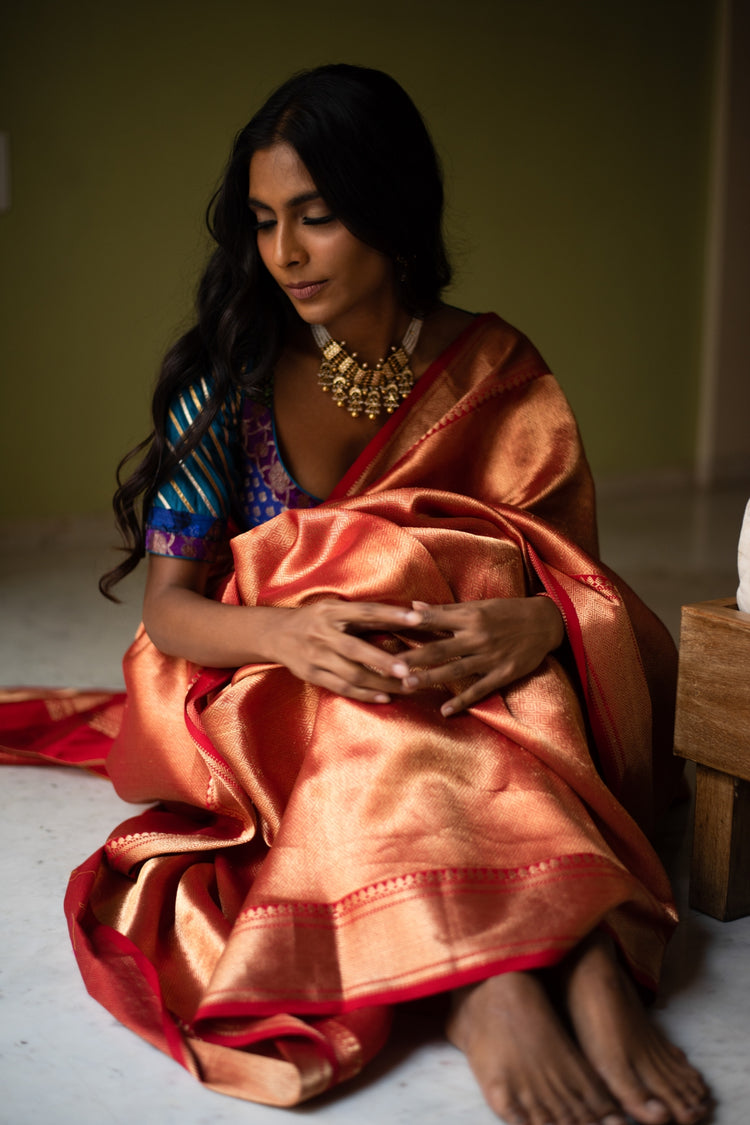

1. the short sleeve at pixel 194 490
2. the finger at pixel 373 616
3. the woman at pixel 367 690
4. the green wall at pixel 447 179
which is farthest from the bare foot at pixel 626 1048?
the green wall at pixel 447 179

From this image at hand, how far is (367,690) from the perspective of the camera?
4.59ft

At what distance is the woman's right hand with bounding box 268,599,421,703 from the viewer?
1.40 meters

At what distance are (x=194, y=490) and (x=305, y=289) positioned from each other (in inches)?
12.3

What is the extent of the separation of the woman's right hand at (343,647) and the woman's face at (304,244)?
0.44 m

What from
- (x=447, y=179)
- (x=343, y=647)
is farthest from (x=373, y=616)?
(x=447, y=179)

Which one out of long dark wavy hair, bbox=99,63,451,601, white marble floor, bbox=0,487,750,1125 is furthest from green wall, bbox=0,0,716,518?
long dark wavy hair, bbox=99,63,451,601

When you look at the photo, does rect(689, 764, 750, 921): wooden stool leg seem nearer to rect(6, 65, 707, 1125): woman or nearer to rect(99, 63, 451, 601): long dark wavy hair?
rect(6, 65, 707, 1125): woman

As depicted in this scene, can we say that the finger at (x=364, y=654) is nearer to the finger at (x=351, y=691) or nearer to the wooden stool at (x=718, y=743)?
the finger at (x=351, y=691)

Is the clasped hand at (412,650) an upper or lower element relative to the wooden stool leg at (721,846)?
upper

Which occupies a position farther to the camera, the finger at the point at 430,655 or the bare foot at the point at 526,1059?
the finger at the point at 430,655

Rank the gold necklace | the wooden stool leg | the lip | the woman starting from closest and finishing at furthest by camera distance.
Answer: the woman → the wooden stool leg → the lip → the gold necklace

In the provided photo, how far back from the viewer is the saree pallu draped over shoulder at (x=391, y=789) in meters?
1.23

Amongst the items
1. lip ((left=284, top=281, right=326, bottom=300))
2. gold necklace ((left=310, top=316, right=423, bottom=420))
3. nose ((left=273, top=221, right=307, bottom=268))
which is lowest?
gold necklace ((left=310, top=316, right=423, bottom=420))

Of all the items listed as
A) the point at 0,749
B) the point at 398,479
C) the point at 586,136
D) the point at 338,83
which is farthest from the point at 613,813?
the point at 586,136
